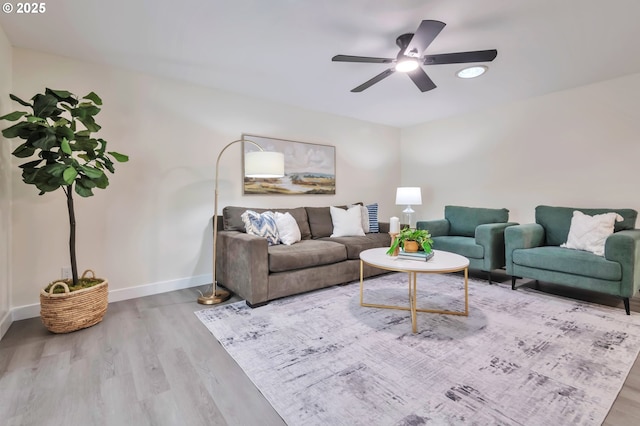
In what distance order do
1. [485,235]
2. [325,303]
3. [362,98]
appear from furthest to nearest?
[362,98] → [485,235] → [325,303]

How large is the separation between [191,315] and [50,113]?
6.14ft

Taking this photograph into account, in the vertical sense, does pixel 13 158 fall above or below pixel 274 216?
above

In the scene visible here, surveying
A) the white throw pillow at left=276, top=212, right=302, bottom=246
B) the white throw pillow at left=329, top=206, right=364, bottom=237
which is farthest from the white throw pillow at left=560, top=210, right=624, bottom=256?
the white throw pillow at left=276, top=212, right=302, bottom=246

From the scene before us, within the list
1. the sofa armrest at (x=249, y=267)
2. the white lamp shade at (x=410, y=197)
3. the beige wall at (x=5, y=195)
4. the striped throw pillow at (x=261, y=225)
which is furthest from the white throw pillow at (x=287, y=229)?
the beige wall at (x=5, y=195)

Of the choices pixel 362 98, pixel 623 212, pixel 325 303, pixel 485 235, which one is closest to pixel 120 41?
pixel 362 98

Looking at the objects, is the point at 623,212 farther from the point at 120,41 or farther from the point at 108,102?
the point at 108,102

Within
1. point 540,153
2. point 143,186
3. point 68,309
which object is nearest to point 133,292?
point 68,309

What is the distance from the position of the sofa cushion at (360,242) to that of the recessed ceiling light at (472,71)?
6.61 ft

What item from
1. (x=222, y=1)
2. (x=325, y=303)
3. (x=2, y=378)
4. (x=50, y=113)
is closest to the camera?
(x=2, y=378)

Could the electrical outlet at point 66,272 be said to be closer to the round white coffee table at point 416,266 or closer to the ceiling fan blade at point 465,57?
the round white coffee table at point 416,266

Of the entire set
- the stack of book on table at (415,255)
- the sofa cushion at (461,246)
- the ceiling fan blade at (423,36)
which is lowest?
the sofa cushion at (461,246)

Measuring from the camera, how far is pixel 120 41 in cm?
242

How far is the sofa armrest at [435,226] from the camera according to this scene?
4.04 meters

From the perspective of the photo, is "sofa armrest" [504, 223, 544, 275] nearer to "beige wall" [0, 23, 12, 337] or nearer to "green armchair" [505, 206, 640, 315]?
"green armchair" [505, 206, 640, 315]
